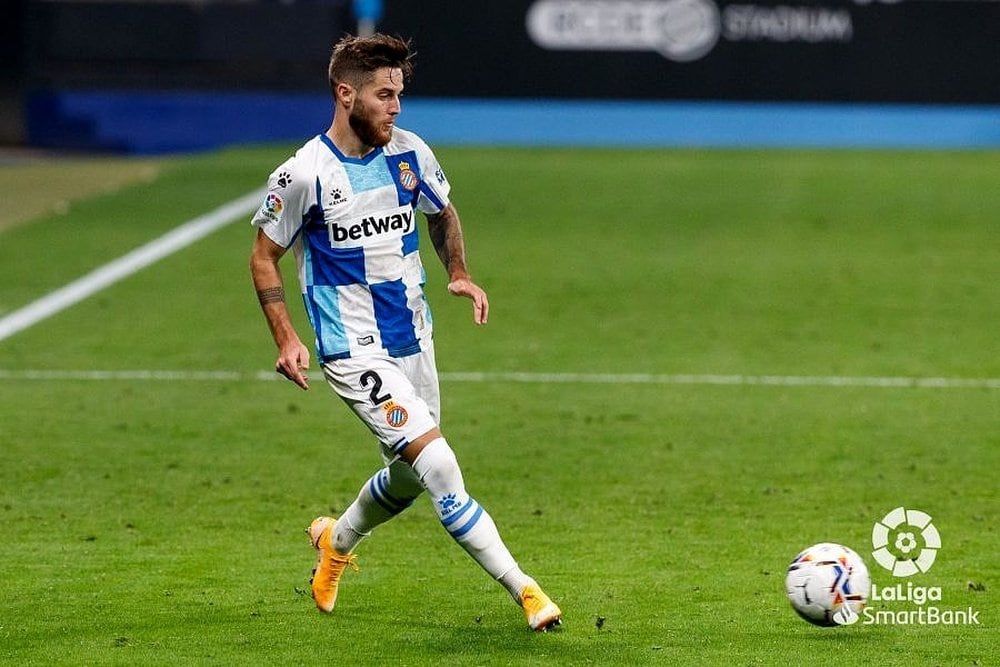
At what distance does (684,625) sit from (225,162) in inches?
747

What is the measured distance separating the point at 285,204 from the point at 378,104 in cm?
52

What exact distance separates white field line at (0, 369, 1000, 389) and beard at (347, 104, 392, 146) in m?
5.69

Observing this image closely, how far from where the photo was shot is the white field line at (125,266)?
14.8 m

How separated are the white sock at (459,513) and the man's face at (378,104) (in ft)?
3.96

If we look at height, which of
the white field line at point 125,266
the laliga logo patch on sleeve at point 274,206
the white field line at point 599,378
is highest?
the laliga logo patch on sleeve at point 274,206

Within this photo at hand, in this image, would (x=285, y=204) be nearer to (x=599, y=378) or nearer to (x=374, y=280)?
(x=374, y=280)

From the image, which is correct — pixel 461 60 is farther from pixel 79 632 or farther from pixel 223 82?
pixel 79 632

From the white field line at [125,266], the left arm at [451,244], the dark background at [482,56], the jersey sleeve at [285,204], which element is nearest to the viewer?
the jersey sleeve at [285,204]

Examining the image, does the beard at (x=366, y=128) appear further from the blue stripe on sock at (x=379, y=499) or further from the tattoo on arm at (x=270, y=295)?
the blue stripe on sock at (x=379, y=499)

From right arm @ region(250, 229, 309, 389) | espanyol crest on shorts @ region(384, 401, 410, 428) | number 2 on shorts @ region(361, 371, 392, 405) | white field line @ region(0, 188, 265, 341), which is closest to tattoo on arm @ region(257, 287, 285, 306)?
right arm @ region(250, 229, 309, 389)

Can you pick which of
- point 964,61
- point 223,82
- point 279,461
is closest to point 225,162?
point 223,82

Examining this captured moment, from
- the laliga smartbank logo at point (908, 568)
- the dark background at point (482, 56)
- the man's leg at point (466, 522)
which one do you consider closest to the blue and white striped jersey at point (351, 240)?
the man's leg at point (466, 522)

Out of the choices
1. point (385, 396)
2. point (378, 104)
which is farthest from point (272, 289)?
point (378, 104)

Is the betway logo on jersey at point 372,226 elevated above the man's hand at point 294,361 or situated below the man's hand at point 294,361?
above
